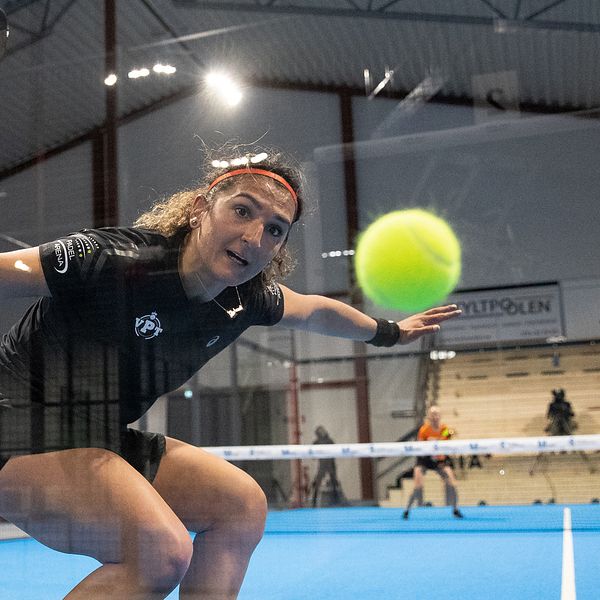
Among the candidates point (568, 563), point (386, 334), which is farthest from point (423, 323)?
point (568, 563)

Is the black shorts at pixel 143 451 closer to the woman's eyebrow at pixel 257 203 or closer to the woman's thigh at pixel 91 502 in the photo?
the woman's thigh at pixel 91 502

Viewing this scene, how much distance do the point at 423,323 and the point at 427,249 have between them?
0.36 meters

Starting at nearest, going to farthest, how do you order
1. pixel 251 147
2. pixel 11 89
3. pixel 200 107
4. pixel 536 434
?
pixel 251 147 < pixel 200 107 < pixel 11 89 < pixel 536 434

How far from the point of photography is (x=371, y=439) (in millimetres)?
2443

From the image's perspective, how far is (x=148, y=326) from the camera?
1227mm

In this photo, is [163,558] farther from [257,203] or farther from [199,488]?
[257,203]

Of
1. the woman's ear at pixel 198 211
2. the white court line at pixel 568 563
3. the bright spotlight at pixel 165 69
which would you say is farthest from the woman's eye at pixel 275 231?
the white court line at pixel 568 563

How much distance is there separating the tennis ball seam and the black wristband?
340 mm

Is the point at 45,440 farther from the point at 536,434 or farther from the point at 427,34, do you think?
the point at 536,434

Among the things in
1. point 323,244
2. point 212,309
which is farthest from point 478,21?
point 212,309

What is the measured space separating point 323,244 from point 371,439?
916 mm

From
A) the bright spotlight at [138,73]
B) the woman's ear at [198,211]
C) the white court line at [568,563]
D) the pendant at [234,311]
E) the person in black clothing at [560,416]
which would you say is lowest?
the white court line at [568,563]

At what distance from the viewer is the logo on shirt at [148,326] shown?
122cm

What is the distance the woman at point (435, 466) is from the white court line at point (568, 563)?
1.02 ft
